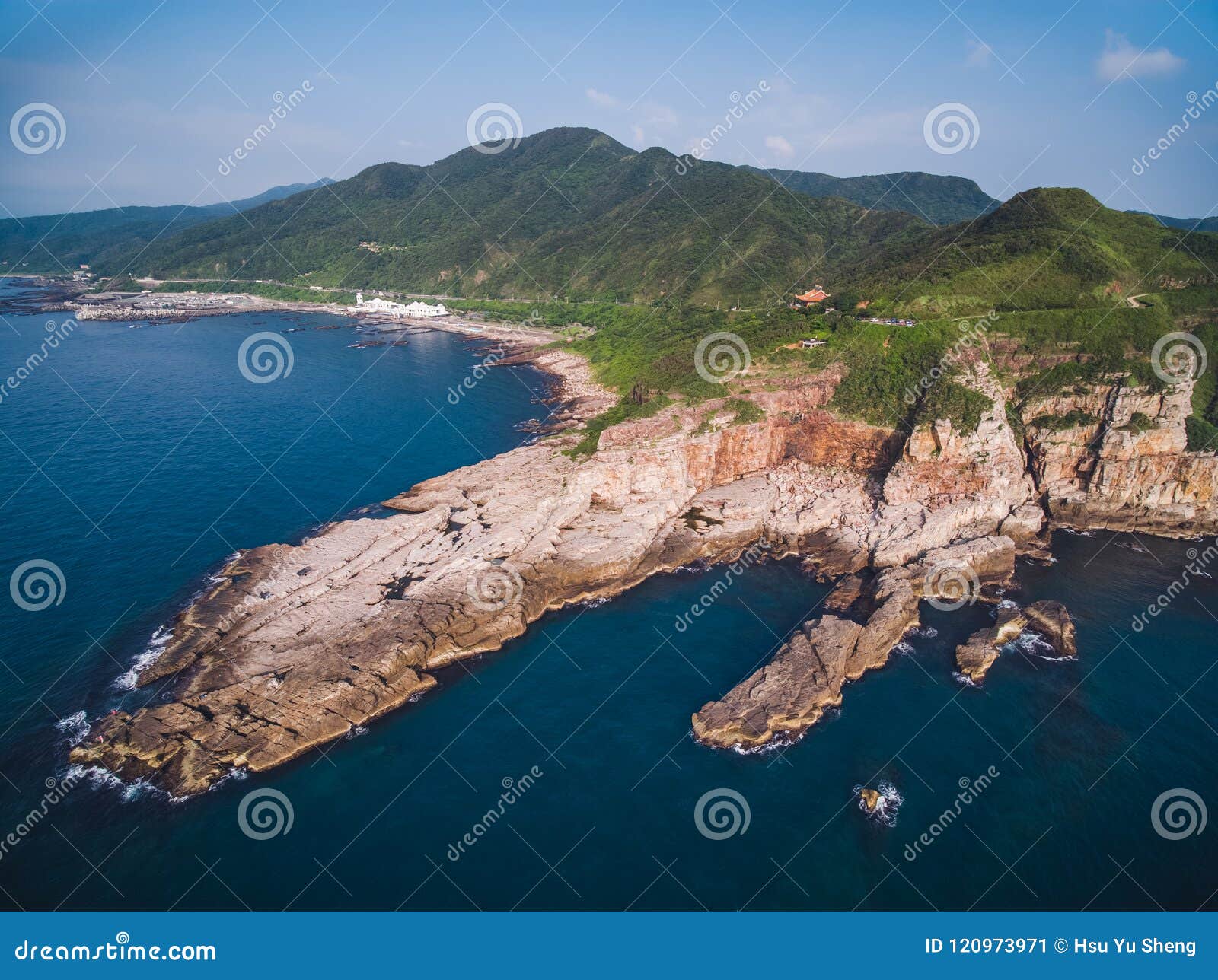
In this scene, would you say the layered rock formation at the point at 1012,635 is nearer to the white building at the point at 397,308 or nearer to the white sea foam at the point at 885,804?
the white sea foam at the point at 885,804

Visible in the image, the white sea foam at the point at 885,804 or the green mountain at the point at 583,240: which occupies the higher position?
the green mountain at the point at 583,240

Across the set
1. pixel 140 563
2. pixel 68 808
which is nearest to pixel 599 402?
pixel 140 563

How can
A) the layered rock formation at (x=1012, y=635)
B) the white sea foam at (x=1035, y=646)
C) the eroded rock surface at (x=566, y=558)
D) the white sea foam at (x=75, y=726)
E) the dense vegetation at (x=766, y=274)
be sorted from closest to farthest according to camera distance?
1. the white sea foam at (x=75, y=726)
2. the eroded rock surface at (x=566, y=558)
3. the layered rock formation at (x=1012, y=635)
4. the white sea foam at (x=1035, y=646)
5. the dense vegetation at (x=766, y=274)

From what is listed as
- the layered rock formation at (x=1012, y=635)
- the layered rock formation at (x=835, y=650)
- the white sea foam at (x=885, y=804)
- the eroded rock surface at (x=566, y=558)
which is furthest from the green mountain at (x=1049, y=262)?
the white sea foam at (x=885, y=804)

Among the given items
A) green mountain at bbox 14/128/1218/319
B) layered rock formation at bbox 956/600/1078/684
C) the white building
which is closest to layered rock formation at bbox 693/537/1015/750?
layered rock formation at bbox 956/600/1078/684

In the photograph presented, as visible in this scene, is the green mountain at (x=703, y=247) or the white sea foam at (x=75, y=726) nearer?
the white sea foam at (x=75, y=726)

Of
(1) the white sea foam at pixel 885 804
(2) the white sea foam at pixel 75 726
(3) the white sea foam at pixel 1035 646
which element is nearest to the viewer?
(1) the white sea foam at pixel 885 804

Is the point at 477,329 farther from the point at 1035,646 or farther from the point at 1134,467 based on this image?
the point at 1035,646
